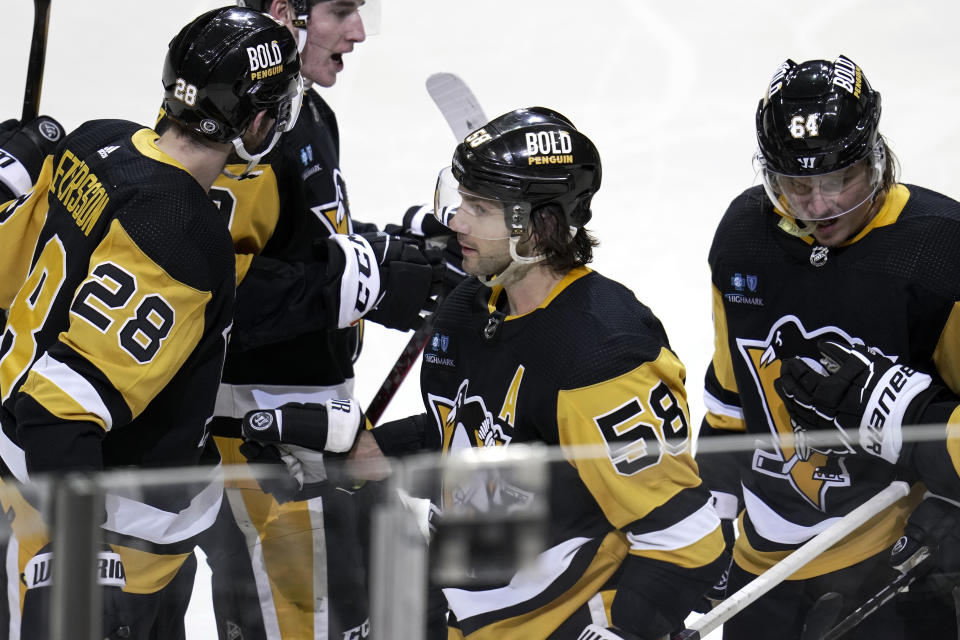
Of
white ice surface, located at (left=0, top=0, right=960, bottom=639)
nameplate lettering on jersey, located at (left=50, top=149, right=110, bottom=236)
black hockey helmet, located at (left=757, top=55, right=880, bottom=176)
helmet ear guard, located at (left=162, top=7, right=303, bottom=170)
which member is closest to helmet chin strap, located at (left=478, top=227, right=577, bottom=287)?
black hockey helmet, located at (left=757, top=55, right=880, bottom=176)

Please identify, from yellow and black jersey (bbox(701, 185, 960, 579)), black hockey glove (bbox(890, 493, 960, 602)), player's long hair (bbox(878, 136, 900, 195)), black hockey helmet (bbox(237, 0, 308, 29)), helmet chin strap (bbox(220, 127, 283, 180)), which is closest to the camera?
black hockey glove (bbox(890, 493, 960, 602))

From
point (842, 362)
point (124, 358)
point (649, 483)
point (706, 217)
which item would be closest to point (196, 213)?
point (124, 358)

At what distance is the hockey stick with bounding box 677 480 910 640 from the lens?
1.61 meters

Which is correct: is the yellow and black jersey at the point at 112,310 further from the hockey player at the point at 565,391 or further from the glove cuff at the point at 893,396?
the glove cuff at the point at 893,396

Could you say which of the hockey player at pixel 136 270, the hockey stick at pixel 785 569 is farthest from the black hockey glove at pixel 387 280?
the hockey stick at pixel 785 569

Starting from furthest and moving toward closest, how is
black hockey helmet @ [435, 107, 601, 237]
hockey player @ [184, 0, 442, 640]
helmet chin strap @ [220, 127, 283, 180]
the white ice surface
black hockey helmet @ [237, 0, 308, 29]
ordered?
the white ice surface, black hockey helmet @ [237, 0, 308, 29], hockey player @ [184, 0, 442, 640], helmet chin strap @ [220, 127, 283, 180], black hockey helmet @ [435, 107, 601, 237]

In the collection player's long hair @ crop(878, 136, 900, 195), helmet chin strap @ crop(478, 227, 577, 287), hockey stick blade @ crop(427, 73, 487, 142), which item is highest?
hockey stick blade @ crop(427, 73, 487, 142)

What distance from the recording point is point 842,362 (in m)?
A: 1.93

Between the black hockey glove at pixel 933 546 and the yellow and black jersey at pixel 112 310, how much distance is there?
1.01 meters

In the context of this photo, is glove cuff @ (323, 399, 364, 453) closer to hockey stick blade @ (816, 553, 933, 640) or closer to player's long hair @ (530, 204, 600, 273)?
player's long hair @ (530, 204, 600, 273)

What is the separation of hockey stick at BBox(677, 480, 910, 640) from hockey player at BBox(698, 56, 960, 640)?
0.01 metres

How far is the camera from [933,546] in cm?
151

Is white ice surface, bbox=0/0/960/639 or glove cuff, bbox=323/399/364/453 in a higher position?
white ice surface, bbox=0/0/960/639

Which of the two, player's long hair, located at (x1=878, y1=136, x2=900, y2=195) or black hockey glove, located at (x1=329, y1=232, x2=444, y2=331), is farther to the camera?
black hockey glove, located at (x1=329, y1=232, x2=444, y2=331)
